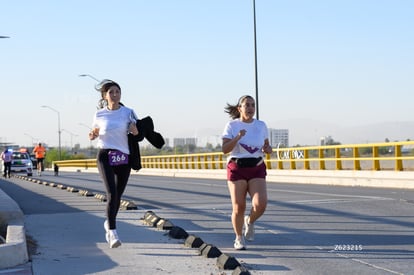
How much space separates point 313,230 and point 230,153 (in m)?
2.30

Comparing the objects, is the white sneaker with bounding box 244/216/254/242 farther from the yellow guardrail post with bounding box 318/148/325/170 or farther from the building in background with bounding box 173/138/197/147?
the building in background with bounding box 173/138/197/147

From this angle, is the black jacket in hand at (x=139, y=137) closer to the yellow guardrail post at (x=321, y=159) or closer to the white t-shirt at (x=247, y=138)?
the white t-shirt at (x=247, y=138)

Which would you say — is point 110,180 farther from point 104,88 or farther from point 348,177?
point 348,177

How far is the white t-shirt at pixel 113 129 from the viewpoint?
8.83m

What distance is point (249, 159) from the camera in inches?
344

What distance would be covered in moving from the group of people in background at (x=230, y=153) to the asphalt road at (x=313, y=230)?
0.56 meters

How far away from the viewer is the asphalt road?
781cm

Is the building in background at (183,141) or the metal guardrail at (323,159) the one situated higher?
the building in background at (183,141)

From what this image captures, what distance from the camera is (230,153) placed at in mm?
8867

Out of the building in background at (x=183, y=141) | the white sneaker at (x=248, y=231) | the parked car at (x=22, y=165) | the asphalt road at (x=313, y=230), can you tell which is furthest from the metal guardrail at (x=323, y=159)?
the building in background at (x=183, y=141)

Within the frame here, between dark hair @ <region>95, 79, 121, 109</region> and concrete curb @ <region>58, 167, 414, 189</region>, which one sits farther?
concrete curb @ <region>58, 167, 414, 189</region>

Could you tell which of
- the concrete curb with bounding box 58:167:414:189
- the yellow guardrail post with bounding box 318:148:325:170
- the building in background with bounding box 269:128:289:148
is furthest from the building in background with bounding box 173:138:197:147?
the yellow guardrail post with bounding box 318:148:325:170

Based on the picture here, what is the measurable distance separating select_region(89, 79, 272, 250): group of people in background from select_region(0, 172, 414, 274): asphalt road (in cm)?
56

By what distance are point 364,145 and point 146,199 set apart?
948 centimetres
